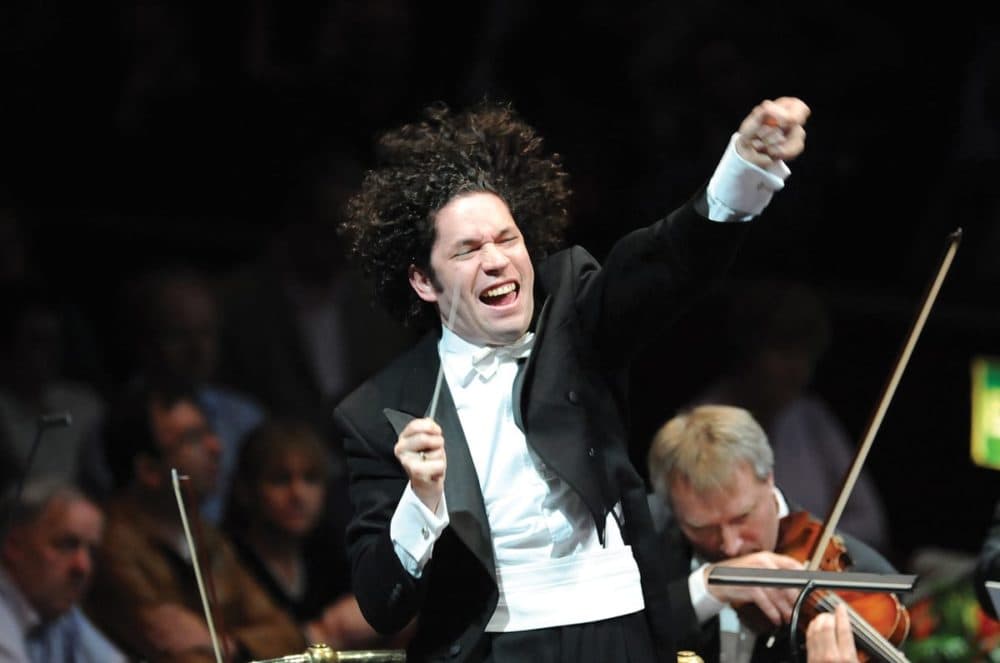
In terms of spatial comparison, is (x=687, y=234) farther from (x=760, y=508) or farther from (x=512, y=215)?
(x=760, y=508)

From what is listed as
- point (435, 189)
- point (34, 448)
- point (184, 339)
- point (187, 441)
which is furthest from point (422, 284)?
point (184, 339)

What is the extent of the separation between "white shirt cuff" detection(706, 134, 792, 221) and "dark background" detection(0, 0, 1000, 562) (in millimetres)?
2420

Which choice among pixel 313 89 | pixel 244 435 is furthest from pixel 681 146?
pixel 244 435

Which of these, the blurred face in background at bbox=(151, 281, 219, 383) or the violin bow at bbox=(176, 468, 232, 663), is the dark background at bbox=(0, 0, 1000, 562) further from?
the violin bow at bbox=(176, 468, 232, 663)

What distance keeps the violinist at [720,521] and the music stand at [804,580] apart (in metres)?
0.33

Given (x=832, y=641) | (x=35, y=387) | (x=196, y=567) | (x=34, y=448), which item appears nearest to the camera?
(x=832, y=641)

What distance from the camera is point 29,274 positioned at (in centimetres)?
481

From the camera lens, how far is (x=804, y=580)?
8.68ft

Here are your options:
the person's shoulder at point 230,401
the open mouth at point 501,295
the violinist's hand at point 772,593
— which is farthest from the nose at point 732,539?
the person's shoulder at point 230,401

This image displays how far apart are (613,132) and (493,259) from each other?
2516 mm

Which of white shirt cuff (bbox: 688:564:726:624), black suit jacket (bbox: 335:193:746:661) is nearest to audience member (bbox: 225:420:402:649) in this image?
white shirt cuff (bbox: 688:564:726:624)

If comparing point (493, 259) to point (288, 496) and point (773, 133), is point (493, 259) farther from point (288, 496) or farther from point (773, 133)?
point (288, 496)

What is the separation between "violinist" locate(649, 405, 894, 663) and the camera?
3.07 meters

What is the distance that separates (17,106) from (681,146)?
1.97 metres
